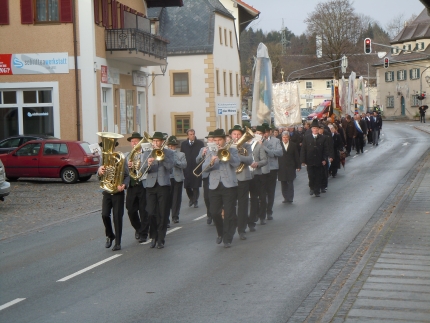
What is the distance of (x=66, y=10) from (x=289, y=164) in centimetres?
1647

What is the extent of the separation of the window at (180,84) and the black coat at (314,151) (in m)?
33.3

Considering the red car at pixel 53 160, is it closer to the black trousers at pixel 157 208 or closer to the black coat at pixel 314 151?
the black coat at pixel 314 151

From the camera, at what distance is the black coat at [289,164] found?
62.4 feet

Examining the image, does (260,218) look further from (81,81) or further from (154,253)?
(81,81)

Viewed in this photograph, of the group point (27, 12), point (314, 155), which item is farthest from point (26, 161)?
point (314, 155)

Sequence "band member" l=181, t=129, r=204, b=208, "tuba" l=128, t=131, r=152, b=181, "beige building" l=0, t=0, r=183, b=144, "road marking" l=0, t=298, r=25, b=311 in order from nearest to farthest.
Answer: "road marking" l=0, t=298, r=25, b=311 → "tuba" l=128, t=131, r=152, b=181 → "band member" l=181, t=129, r=204, b=208 → "beige building" l=0, t=0, r=183, b=144

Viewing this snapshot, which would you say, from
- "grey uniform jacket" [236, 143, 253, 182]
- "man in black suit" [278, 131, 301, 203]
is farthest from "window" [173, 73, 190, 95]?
"grey uniform jacket" [236, 143, 253, 182]

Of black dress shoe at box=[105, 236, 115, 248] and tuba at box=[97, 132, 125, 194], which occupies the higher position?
tuba at box=[97, 132, 125, 194]

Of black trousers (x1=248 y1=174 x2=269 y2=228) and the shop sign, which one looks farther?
the shop sign

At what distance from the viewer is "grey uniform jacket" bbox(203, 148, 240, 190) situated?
1267 centimetres

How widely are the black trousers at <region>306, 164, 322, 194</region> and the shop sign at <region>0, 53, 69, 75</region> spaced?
1526 centimetres

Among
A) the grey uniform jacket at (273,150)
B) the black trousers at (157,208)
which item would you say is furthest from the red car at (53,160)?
the black trousers at (157,208)

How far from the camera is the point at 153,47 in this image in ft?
123

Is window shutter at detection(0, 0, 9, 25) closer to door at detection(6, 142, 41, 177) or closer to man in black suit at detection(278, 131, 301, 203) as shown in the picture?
door at detection(6, 142, 41, 177)
